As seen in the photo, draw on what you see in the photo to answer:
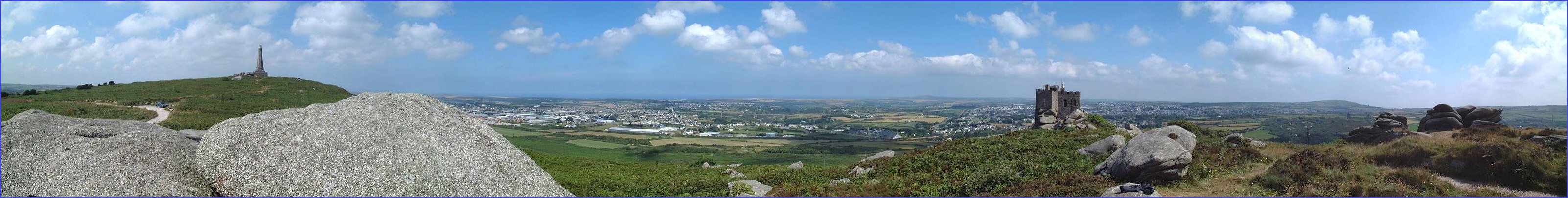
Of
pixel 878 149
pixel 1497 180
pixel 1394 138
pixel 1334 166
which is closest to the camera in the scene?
pixel 1497 180

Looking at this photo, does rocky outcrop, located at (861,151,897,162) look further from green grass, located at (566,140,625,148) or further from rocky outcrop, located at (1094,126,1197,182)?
green grass, located at (566,140,625,148)

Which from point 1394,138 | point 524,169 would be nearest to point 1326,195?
point 1394,138

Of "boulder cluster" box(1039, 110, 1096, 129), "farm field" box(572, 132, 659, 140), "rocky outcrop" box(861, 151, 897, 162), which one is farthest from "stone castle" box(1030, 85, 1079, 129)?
"farm field" box(572, 132, 659, 140)

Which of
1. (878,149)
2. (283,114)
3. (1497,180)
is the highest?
(283,114)

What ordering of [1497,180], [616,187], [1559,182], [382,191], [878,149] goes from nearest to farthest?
1. [382,191]
2. [1559,182]
3. [1497,180]
4. [616,187]
5. [878,149]

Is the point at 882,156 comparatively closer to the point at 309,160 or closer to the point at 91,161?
the point at 309,160

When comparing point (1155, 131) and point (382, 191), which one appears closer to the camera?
point (382, 191)

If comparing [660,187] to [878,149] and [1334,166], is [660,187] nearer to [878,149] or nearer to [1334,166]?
[1334,166]

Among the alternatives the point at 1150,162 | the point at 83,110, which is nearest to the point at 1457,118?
the point at 1150,162
